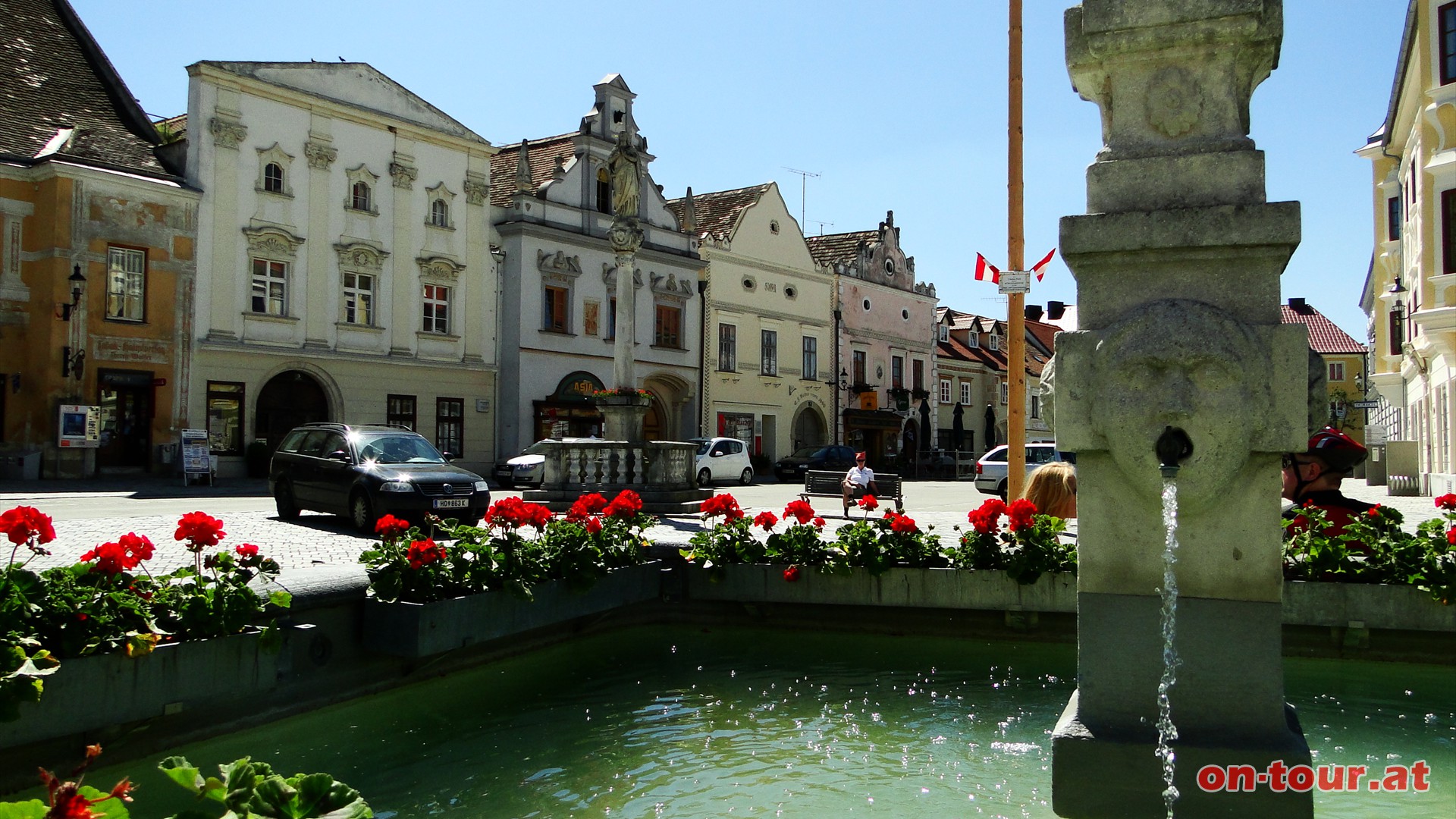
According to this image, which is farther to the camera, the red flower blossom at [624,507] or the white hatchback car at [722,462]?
the white hatchback car at [722,462]

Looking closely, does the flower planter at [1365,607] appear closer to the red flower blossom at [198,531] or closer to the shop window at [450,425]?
the red flower blossom at [198,531]

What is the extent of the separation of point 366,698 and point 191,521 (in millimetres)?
1549

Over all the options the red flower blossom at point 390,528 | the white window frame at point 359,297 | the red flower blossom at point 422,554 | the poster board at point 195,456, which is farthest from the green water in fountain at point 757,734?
the white window frame at point 359,297

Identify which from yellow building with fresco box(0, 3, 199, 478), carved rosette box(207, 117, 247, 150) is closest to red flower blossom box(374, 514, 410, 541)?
yellow building with fresco box(0, 3, 199, 478)

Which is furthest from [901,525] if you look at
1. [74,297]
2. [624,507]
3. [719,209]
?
[719,209]

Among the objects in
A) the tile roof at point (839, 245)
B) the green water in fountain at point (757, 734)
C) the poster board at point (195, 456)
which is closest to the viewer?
the green water in fountain at point (757, 734)

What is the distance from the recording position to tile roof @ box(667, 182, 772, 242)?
41.0 m

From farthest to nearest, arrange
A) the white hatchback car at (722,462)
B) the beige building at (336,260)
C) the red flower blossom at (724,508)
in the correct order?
the white hatchback car at (722,462) < the beige building at (336,260) < the red flower blossom at (724,508)

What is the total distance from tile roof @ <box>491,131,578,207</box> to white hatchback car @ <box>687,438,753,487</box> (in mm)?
10157

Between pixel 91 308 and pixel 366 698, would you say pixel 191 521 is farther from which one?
pixel 91 308

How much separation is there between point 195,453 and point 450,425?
8555 mm

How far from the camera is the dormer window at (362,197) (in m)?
30.0

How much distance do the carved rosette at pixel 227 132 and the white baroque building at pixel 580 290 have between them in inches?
328

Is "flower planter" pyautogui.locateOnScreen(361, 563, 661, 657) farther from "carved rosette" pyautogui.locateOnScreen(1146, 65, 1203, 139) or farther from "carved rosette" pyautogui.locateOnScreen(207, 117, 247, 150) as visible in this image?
"carved rosette" pyautogui.locateOnScreen(207, 117, 247, 150)
